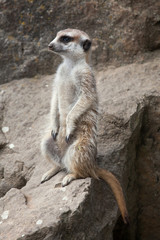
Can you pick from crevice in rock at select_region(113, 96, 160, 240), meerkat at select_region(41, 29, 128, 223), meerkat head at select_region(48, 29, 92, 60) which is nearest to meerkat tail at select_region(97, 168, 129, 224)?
meerkat at select_region(41, 29, 128, 223)

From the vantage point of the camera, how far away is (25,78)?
4.48 meters

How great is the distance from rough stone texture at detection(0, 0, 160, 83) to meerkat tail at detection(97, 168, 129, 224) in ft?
5.37

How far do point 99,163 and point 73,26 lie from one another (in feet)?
5.49

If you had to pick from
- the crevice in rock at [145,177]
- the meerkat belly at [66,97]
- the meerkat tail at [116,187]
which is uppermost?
the meerkat belly at [66,97]

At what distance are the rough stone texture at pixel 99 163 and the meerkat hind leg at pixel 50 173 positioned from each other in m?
0.04

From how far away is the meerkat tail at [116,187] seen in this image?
2875mm

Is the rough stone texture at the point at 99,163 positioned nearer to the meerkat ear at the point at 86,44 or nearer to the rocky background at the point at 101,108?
the rocky background at the point at 101,108

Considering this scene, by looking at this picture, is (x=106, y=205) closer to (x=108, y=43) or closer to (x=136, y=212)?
(x=136, y=212)

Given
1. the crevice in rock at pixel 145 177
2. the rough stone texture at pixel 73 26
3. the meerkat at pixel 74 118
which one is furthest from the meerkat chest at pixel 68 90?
the rough stone texture at pixel 73 26

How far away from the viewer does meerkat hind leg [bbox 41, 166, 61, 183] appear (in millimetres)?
3232

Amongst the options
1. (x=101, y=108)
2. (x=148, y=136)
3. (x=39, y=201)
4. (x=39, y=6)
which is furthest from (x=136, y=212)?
(x=39, y=6)

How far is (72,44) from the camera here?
324 centimetres

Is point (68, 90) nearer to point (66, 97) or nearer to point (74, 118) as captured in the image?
point (66, 97)

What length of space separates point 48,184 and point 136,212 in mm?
1247
